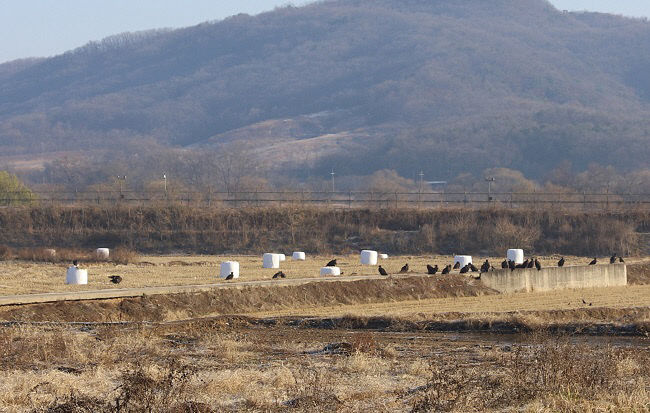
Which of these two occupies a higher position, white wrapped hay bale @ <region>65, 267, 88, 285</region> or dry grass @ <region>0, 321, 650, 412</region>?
dry grass @ <region>0, 321, 650, 412</region>

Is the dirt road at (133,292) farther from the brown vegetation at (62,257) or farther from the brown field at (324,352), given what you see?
the brown vegetation at (62,257)

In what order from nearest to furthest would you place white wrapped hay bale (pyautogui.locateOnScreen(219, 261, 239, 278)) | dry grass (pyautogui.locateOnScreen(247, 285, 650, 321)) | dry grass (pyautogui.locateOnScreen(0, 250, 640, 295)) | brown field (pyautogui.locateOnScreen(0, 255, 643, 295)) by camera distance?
dry grass (pyautogui.locateOnScreen(247, 285, 650, 321)), brown field (pyautogui.locateOnScreen(0, 255, 643, 295)), dry grass (pyautogui.locateOnScreen(0, 250, 640, 295)), white wrapped hay bale (pyautogui.locateOnScreen(219, 261, 239, 278))

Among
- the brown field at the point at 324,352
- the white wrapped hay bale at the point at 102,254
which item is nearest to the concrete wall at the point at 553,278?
the brown field at the point at 324,352

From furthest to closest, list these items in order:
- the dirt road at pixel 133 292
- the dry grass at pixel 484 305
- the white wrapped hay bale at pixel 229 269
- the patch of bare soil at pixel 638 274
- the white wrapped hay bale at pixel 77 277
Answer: the patch of bare soil at pixel 638 274
the white wrapped hay bale at pixel 229 269
the white wrapped hay bale at pixel 77 277
the dry grass at pixel 484 305
the dirt road at pixel 133 292

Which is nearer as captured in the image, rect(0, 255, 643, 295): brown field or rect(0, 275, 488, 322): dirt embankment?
rect(0, 275, 488, 322): dirt embankment

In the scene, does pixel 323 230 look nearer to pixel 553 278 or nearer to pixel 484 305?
pixel 553 278

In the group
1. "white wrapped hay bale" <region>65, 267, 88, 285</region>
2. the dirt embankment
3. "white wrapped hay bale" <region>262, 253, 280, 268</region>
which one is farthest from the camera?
"white wrapped hay bale" <region>262, 253, 280, 268</region>

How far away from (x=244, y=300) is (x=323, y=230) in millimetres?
44438

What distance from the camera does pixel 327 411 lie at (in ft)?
52.7

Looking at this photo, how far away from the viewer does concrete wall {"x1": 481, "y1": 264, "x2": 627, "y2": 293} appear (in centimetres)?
4506

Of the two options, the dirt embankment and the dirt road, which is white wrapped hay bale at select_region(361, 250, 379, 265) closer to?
the dirt embankment

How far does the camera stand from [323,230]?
81.1 m

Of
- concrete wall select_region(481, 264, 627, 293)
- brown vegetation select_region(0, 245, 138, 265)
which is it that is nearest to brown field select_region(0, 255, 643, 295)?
brown vegetation select_region(0, 245, 138, 265)

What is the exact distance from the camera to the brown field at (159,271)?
39.9 m
